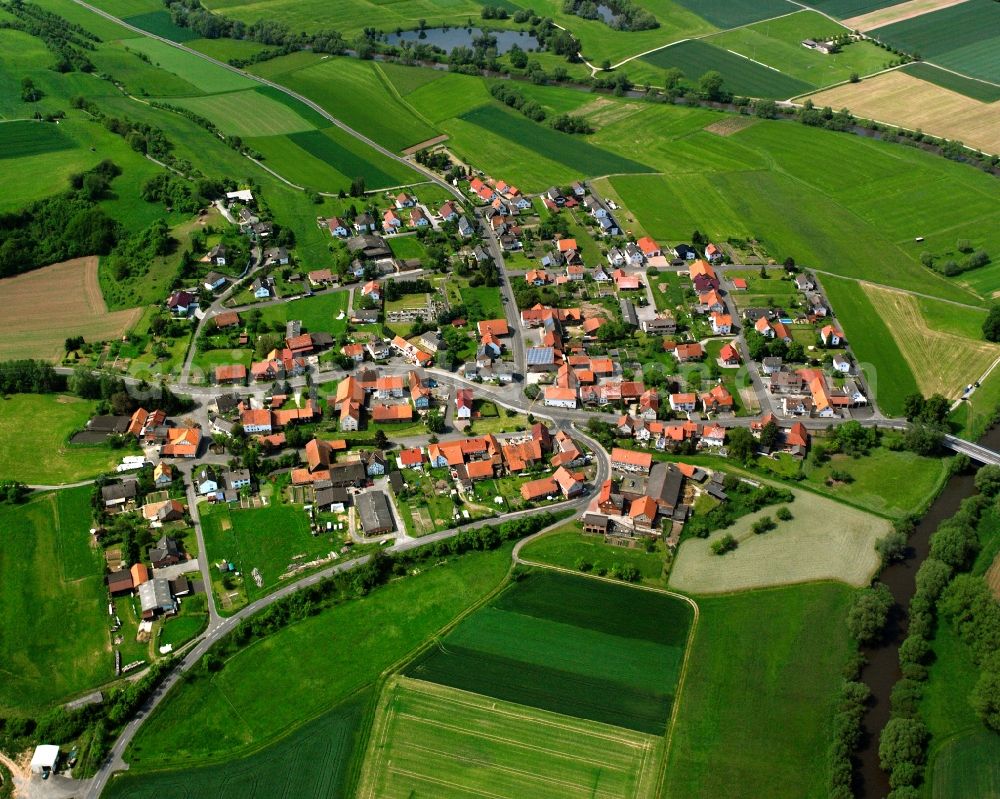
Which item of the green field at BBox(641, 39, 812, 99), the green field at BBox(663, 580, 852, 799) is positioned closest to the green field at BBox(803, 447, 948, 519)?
the green field at BBox(663, 580, 852, 799)

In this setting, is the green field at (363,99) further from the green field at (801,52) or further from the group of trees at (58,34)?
the green field at (801,52)

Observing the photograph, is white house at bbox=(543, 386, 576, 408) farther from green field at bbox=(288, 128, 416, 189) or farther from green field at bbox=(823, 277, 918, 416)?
green field at bbox=(288, 128, 416, 189)

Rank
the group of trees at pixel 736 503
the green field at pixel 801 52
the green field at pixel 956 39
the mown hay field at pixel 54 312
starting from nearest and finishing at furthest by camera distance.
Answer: the group of trees at pixel 736 503, the mown hay field at pixel 54 312, the green field at pixel 956 39, the green field at pixel 801 52

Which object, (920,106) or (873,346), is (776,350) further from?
(920,106)

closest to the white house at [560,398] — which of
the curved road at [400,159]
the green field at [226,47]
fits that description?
the curved road at [400,159]

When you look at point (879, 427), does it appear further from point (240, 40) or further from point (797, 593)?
point (240, 40)

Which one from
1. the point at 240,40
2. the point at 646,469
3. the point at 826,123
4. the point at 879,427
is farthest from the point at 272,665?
the point at 240,40
